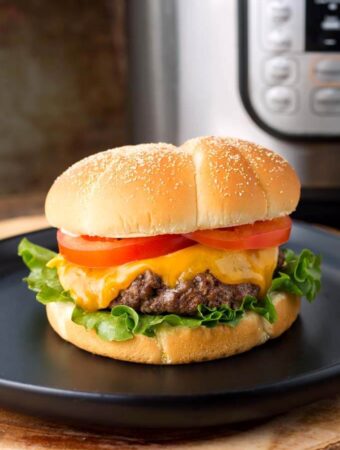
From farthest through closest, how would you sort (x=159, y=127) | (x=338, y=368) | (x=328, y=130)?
(x=159, y=127) < (x=328, y=130) < (x=338, y=368)

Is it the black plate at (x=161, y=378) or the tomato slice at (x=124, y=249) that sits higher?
the tomato slice at (x=124, y=249)

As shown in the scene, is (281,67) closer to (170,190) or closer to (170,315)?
(170,190)

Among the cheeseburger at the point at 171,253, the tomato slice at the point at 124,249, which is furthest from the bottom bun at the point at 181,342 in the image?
the tomato slice at the point at 124,249

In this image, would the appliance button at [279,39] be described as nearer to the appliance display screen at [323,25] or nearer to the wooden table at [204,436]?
the appliance display screen at [323,25]

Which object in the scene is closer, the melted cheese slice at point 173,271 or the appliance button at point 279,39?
the melted cheese slice at point 173,271

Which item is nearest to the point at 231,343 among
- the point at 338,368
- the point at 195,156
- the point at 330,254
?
the point at 338,368

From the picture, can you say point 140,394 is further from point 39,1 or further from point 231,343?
point 39,1

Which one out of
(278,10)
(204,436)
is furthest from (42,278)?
(278,10)
